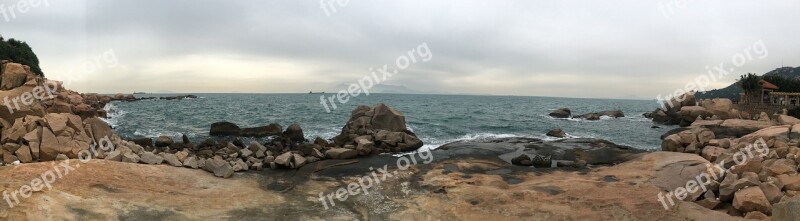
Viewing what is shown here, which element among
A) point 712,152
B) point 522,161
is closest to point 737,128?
point 712,152

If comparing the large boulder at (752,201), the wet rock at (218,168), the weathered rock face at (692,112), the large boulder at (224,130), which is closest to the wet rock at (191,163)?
the wet rock at (218,168)

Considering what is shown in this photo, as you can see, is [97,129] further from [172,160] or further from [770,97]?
[770,97]

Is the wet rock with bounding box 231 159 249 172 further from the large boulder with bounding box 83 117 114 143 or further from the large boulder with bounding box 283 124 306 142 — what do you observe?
the large boulder with bounding box 283 124 306 142

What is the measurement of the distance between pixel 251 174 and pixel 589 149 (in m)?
18.0

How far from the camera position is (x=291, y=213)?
40.2 feet

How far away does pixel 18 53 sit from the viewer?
6562 centimetres

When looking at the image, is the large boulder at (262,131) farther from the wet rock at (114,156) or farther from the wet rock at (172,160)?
the wet rock at (114,156)

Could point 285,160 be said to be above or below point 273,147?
above

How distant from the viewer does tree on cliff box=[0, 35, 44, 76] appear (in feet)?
202

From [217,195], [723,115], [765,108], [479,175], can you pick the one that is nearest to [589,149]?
[479,175]

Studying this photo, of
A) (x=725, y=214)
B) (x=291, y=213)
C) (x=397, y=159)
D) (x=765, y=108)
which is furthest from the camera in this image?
(x=765, y=108)

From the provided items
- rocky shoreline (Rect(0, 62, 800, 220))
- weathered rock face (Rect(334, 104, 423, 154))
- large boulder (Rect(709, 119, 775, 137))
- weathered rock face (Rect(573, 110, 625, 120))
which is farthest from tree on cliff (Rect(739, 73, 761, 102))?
weathered rock face (Rect(334, 104, 423, 154))

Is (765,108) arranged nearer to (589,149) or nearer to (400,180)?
(589,149)

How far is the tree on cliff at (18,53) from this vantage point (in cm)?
6164
